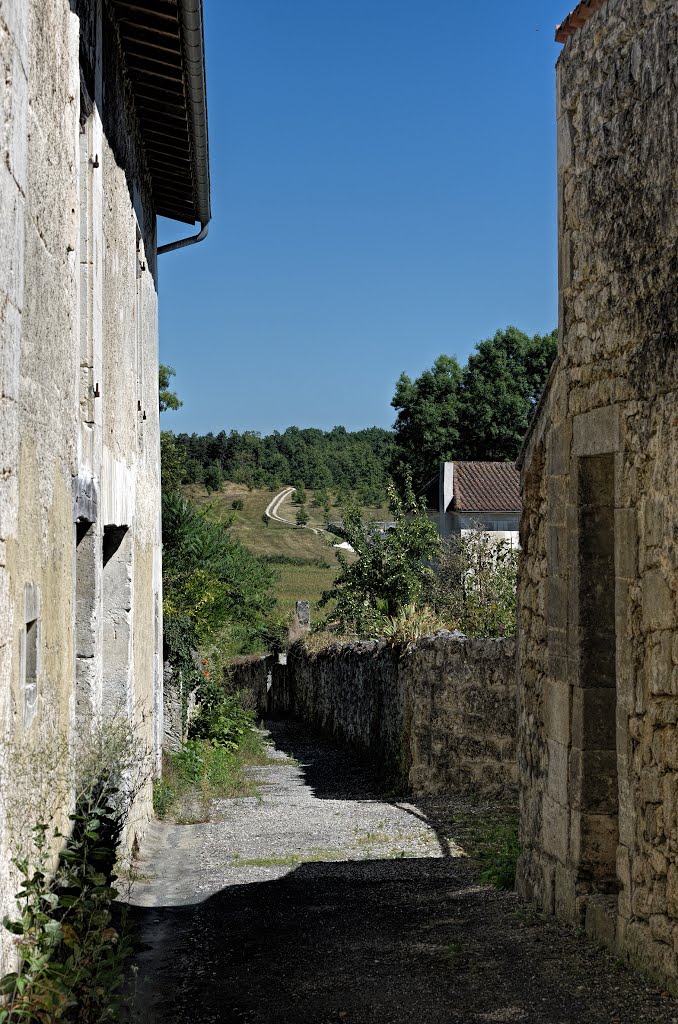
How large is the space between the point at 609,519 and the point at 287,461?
3175 inches

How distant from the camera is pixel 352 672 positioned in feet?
53.8

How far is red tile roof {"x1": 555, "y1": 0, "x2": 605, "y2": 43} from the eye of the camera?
5.70m

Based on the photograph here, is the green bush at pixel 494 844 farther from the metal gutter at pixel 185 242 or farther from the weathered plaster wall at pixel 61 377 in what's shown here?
the metal gutter at pixel 185 242

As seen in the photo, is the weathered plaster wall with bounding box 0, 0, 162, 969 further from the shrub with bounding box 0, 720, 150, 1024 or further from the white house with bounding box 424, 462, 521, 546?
the white house with bounding box 424, 462, 521, 546

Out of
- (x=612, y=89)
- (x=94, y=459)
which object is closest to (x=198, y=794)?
(x=94, y=459)

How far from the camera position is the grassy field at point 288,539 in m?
49.8

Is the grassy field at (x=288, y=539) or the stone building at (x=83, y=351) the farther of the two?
the grassy field at (x=288, y=539)

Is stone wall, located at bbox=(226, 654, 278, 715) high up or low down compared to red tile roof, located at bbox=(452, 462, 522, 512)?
down

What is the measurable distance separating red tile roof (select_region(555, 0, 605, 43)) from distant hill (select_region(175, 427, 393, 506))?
65286 mm

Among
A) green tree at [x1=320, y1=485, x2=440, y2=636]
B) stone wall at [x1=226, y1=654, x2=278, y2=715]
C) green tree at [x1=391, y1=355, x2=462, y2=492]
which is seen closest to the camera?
green tree at [x1=320, y1=485, x2=440, y2=636]

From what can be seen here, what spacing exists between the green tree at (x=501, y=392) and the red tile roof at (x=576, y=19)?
1476 inches

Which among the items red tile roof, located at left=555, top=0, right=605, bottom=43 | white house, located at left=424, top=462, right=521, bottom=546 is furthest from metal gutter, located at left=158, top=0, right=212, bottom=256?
white house, located at left=424, top=462, right=521, bottom=546

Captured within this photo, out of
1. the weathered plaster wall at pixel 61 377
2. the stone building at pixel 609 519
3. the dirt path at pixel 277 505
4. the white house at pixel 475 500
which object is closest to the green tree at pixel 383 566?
the white house at pixel 475 500

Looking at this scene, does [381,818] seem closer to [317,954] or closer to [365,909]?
[365,909]
